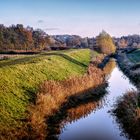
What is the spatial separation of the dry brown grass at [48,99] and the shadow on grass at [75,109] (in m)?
0.39

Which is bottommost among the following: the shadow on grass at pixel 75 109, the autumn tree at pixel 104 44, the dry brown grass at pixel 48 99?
the shadow on grass at pixel 75 109

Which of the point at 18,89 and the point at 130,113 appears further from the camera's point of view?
the point at 18,89

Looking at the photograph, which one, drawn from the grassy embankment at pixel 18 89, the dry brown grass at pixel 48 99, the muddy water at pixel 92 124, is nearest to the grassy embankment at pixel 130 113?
the muddy water at pixel 92 124

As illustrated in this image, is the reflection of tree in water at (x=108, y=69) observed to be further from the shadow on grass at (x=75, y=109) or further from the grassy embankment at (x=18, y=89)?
the grassy embankment at (x=18, y=89)

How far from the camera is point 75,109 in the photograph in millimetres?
Result: 29219

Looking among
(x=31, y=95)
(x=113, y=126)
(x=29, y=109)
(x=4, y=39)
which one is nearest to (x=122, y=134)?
(x=113, y=126)

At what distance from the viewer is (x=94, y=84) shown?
1555 inches

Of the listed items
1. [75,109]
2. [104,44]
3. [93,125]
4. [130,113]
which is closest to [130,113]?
[130,113]

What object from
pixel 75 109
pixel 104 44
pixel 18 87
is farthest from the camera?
pixel 104 44

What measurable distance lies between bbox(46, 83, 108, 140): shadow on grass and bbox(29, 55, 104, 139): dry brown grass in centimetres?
39

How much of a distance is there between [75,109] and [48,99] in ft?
11.6

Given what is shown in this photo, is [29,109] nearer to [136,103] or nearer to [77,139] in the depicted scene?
[77,139]

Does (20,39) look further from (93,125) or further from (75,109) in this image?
(93,125)

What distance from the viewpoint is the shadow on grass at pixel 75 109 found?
77.5 feet
